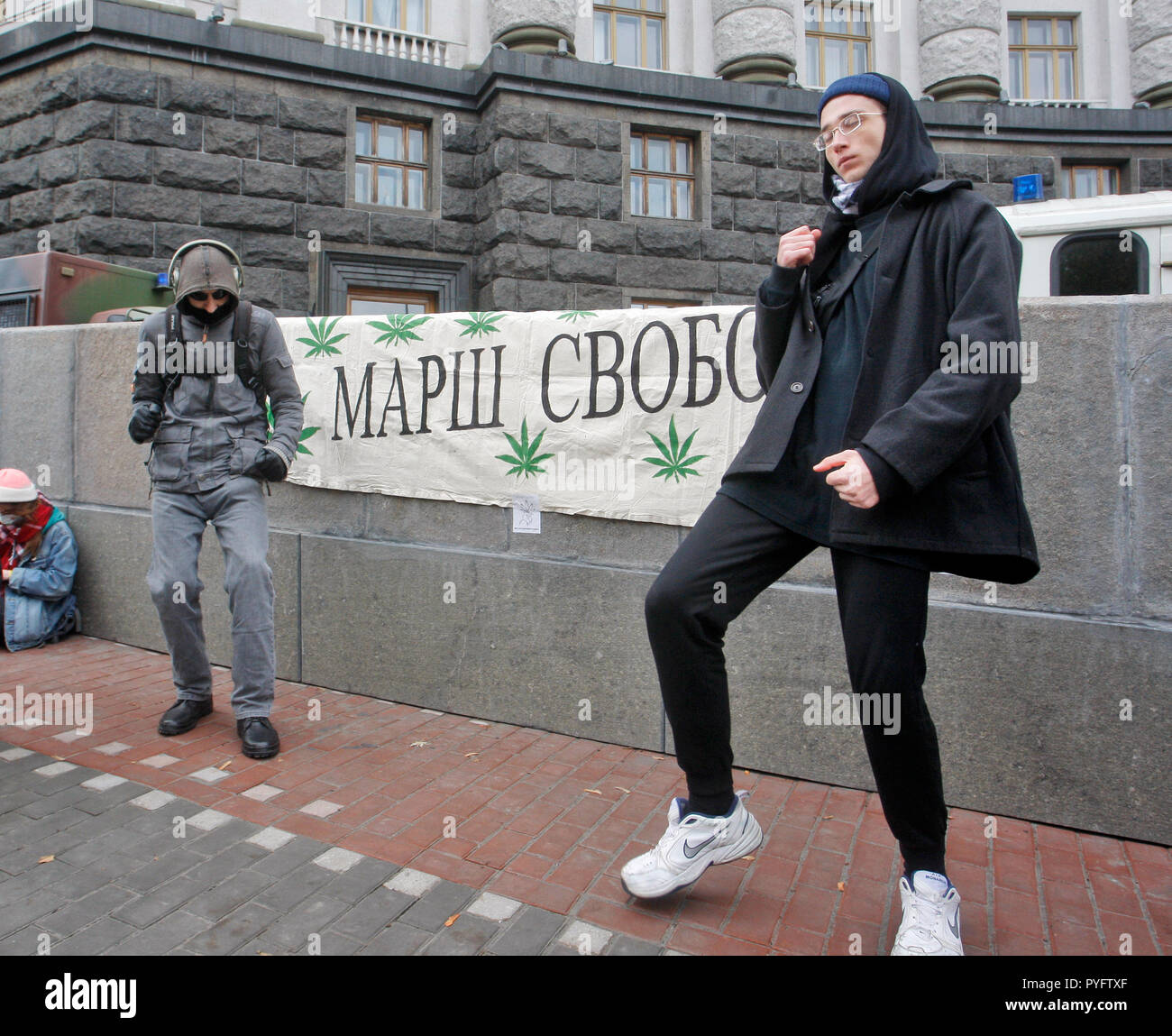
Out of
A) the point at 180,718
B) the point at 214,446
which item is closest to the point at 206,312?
the point at 214,446

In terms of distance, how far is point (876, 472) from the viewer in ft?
6.09

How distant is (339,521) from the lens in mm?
4574

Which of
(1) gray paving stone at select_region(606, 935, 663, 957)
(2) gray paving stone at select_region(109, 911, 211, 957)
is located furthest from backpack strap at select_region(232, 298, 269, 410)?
(1) gray paving stone at select_region(606, 935, 663, 957)

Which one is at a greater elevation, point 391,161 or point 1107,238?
point 391,161

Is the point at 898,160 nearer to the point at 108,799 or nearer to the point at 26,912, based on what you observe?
the point at 26,912

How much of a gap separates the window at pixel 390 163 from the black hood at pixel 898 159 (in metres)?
10.7

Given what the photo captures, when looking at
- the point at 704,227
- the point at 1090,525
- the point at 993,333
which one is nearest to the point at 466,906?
the point at 993,333

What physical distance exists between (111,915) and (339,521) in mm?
2448

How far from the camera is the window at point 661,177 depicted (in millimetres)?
12391

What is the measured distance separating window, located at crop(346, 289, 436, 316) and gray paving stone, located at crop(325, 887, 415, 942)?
398 inches

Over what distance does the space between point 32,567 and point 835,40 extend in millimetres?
14123

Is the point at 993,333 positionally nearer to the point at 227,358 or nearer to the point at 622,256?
the point at 227,358

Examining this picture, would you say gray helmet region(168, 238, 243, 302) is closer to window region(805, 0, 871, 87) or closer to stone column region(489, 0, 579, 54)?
stone column region(489, 0, 579, 54)

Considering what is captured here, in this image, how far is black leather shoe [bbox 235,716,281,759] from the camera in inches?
141
